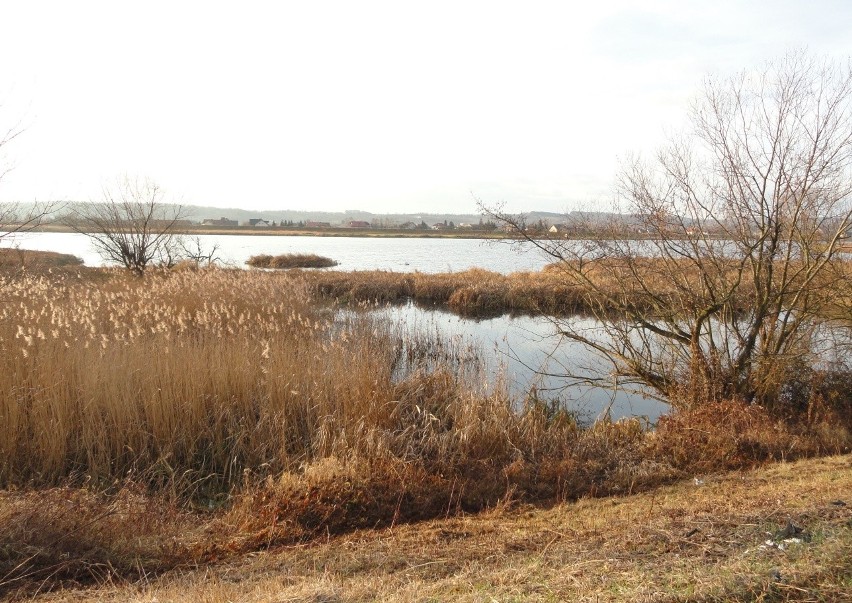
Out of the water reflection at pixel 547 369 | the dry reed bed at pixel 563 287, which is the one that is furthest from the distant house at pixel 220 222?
the water reflection at pixel 547 369

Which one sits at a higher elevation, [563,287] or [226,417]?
[563,287]

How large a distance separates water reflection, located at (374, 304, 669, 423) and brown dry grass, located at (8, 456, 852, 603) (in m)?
3.47

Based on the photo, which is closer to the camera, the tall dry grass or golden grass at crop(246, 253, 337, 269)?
the tall dry grass

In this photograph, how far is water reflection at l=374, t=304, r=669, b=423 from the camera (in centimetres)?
1052

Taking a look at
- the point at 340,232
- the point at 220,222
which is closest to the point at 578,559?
the point at 340,232

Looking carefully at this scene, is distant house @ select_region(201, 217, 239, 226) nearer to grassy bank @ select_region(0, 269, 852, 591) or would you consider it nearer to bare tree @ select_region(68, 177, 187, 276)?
bare tree @ select_region(68, 177, 187, 276)

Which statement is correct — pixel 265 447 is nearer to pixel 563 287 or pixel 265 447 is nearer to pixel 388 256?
pixel 563 287

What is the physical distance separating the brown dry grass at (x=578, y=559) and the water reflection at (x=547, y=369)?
137 inches

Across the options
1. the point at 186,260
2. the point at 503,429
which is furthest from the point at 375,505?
the point at 186,260

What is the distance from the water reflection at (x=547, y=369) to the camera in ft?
34.5

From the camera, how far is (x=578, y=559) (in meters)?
4.12

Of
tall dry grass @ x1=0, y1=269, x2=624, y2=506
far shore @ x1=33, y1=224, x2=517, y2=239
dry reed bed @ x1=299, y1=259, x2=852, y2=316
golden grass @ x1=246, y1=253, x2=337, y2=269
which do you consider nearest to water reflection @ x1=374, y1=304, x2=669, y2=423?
dry reed bed @ x1=299, y1=259, x2=852, y2=316

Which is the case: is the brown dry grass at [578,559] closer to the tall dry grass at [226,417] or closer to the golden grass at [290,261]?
the tall dry grass at [226,417]

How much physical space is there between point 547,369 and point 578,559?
9169mm
